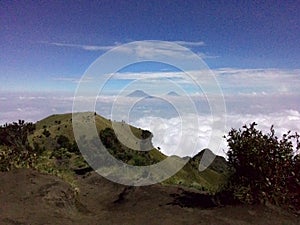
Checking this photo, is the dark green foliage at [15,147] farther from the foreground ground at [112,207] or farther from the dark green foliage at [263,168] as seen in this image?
the dark green foliage at [263,168]

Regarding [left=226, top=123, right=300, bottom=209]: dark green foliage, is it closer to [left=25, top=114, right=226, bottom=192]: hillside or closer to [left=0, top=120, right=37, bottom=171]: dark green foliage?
[left=25, top=114, right=226, bottom=192]: hillside

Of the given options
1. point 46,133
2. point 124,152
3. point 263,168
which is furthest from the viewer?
point 46,133

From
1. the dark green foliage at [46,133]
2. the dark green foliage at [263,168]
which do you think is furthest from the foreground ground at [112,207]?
the dark green foliage at [46,133]

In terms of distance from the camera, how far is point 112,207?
651 inches

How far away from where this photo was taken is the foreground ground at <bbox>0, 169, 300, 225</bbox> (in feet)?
41.8

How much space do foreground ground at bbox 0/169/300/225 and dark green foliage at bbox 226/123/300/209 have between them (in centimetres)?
71

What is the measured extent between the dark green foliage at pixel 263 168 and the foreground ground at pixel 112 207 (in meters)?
0.71

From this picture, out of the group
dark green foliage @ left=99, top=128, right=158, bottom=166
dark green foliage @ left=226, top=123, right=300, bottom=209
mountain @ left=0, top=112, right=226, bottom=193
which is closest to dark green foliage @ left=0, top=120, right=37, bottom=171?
mountain @ left=0, top=112, right=226, bottom=193

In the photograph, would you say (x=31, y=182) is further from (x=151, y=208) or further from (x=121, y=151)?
(x=121, y=151)

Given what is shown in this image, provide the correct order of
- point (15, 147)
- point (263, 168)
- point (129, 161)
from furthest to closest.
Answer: point (129, 161)
point (15, 147)
point (263, 168)

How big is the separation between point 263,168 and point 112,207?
6.55 metres

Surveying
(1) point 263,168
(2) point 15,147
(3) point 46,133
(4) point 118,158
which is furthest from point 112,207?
(3) point 46,133

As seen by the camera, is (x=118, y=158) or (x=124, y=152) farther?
(x=124, y=152)

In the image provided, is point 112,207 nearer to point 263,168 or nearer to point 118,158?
point 263,168
